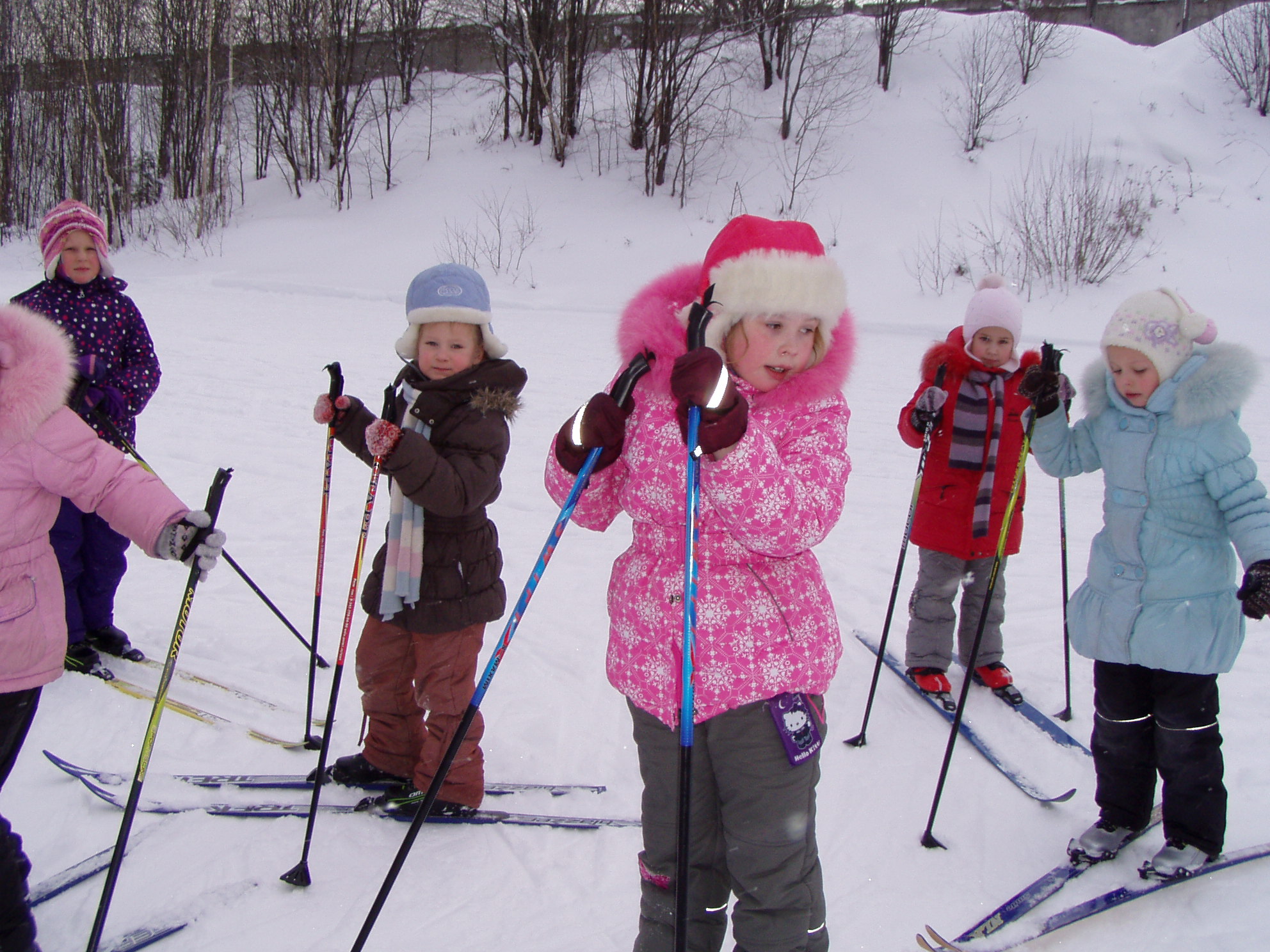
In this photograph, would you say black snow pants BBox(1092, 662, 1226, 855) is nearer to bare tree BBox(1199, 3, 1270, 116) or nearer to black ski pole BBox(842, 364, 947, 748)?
black ski pole BBox(842, 364, 947, 748)

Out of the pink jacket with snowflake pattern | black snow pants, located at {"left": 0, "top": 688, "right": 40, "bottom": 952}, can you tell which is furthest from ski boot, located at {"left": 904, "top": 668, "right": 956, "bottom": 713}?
black snow pants, located at {"left": 0, "top": 688, "right": 40, "bottom": 952}

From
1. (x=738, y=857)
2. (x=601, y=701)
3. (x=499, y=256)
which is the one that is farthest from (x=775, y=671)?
(x=499, y=256)

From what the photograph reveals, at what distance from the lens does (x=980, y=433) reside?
127 inches

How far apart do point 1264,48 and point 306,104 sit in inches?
634

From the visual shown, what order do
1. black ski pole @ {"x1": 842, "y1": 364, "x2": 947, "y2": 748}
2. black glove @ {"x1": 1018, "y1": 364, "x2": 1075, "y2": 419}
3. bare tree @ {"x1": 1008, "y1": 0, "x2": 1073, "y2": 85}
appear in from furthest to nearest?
1. bare tree @ {"x1": 1008, "y1": 0, "x2": 1073, "y2": 85}
2. black ski pole @ {"x1": 842, "y1": 364, "x2": 947, "y2": 748}
3. black glove @ {"x1": 1018, "y1": 364, "x2": 1075, "y2": 419}

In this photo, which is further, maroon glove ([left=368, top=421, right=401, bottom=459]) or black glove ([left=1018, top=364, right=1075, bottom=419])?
black glove ([left=1018, top=364, right=1075, bottom=419])

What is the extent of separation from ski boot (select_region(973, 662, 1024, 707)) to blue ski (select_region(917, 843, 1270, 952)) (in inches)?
36.2

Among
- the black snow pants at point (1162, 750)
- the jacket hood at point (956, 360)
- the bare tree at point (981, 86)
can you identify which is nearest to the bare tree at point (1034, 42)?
the bare tree at point (981, 86)

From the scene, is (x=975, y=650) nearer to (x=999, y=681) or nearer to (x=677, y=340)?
(x=999, y=681)

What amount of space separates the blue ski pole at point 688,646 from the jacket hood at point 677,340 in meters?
0.06

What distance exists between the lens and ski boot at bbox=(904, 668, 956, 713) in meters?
3.29

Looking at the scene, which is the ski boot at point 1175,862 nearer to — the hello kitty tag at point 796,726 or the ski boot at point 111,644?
the hello kitty tag at point 796,726

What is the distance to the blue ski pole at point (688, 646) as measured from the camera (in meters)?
1.42

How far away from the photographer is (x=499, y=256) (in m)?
12.6
